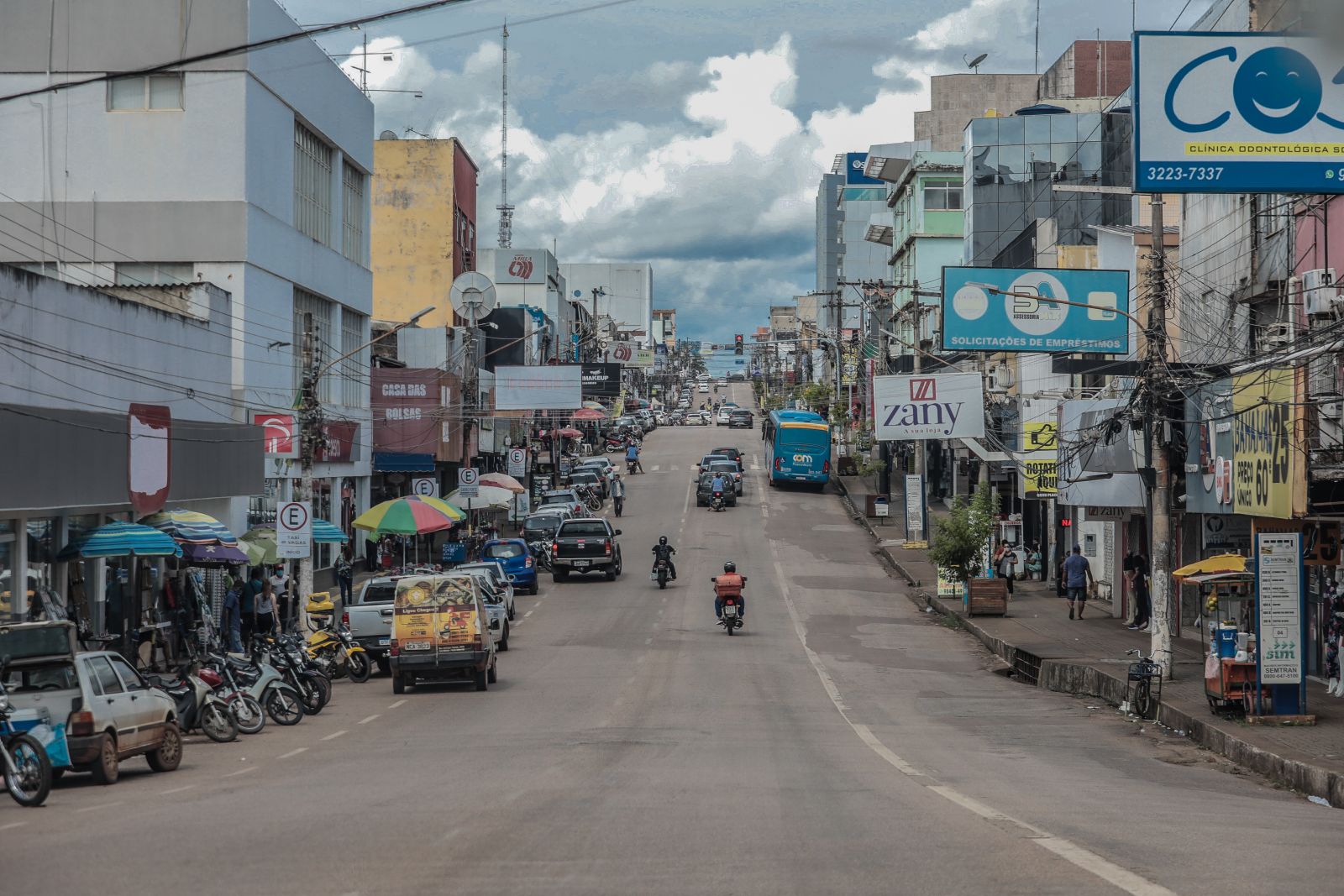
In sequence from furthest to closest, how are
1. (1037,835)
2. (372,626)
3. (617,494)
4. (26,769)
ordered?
(617,494), (372,626), (26,769), (1037,835)

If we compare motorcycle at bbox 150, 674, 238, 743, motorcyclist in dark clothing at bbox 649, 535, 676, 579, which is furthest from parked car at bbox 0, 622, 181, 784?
motorcyclist in dark clothing at bbox 649, 535, 676, 579

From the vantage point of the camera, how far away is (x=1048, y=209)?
72062 millimetres

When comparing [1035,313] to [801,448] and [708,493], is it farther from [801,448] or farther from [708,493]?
[801,448]

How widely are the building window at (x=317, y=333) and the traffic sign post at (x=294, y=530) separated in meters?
13.4

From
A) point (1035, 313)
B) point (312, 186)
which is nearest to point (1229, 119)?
point (1035, 313)

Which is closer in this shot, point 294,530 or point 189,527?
point 189,527

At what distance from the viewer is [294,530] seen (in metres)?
29.3

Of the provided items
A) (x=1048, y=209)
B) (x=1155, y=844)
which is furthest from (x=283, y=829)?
(x=1048, y=209)

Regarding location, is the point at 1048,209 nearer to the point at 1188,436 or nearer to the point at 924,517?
the point at 924,517

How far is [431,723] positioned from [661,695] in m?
4.36

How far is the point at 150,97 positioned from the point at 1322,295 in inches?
1163

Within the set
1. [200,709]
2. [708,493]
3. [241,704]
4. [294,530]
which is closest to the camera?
[200,709]

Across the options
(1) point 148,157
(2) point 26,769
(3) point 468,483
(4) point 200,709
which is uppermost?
(1) point 148,157

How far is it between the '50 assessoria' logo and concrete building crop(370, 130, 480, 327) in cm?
6364
